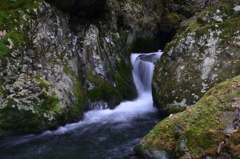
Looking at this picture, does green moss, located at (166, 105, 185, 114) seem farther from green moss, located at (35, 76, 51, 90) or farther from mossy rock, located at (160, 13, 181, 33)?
mossy rock, located at (160, 13, 181, 33)

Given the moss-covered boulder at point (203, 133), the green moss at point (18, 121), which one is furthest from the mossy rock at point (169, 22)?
the green moss at point (18, 121)

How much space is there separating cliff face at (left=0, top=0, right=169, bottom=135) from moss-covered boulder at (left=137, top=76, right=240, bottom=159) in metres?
4.04

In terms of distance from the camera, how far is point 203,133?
334 centimetres

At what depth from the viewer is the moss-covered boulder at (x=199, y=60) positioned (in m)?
6.99

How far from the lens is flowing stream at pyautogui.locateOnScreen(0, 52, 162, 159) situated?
4.96 meters

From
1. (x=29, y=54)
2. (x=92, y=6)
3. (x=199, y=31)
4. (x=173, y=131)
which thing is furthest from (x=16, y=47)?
(x=199, y=31)

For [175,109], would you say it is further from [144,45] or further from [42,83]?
[144,45]

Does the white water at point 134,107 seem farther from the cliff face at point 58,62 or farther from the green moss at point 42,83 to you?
the green moss at point 42,83

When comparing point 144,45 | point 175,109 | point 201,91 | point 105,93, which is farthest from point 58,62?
point 144,45

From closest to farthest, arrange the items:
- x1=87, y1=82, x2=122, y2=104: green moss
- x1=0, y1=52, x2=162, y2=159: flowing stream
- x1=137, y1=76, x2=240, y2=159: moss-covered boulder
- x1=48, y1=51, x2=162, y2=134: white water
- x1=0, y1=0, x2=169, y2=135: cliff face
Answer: x1=137, y1=76, x2=240, y2=159: moss-covered boulder < x1=0, y1=52, x2=162, y2=159: flowing stream < x1=0, y1=0, x2=169, y2=135: cliff face < x1=48, y1=51, x2=162, y2=134: white water < x1=87, y1=82, x2=122, y2=104: green moss

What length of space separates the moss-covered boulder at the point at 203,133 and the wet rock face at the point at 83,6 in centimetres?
706

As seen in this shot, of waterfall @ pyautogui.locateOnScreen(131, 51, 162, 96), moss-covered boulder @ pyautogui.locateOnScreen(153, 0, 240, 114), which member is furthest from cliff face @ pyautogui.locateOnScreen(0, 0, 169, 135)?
moss-covered boulder @ pyautogui.locateOnScreen(153, 0, 240, 114)

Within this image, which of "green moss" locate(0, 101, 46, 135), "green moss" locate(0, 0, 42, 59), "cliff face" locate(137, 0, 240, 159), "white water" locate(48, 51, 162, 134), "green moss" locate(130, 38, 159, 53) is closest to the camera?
"cliff face" locate(137, 0, 240, 159)

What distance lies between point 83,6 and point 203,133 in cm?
807
